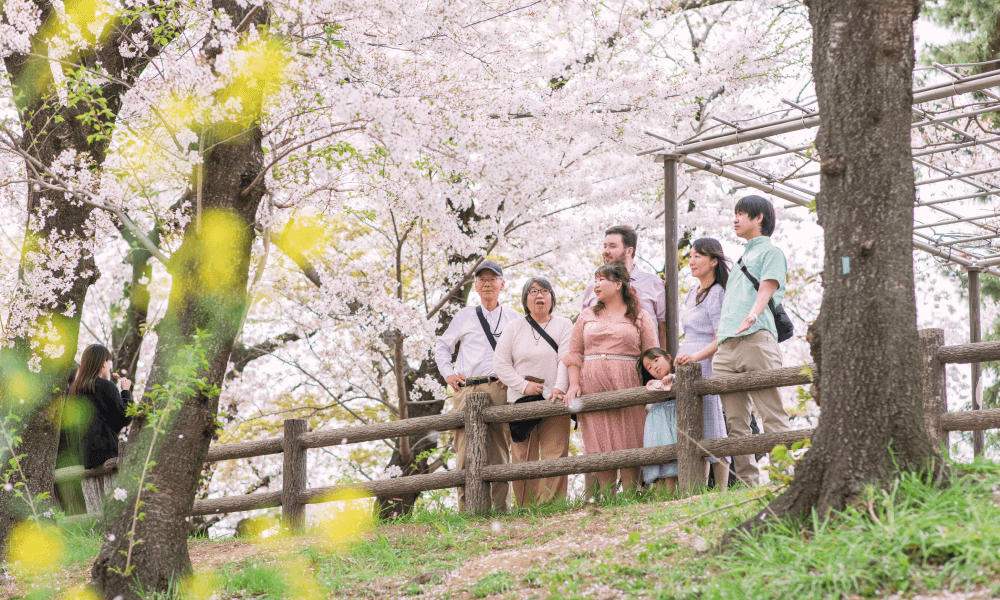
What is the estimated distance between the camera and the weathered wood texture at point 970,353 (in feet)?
16.2

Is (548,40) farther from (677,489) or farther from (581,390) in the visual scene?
(677,489)

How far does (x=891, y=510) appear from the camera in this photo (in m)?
3.30

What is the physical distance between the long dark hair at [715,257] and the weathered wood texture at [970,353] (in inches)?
55.3

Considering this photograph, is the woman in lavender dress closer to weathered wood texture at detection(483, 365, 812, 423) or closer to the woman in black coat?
weathered wood texture at detection(483, 365, 812, 423)

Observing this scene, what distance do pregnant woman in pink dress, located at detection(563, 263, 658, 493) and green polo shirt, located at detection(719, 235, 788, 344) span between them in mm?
605

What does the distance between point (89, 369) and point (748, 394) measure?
5744mm

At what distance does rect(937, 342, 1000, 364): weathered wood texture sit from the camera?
4.95 m

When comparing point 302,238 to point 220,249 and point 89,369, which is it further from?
point 220,249

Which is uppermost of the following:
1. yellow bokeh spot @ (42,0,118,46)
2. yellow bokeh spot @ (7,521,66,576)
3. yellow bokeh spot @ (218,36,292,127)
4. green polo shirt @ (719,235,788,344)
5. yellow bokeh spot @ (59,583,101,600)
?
yellow bokeh spot @ (42,0,118,46)

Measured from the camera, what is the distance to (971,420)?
496 cm

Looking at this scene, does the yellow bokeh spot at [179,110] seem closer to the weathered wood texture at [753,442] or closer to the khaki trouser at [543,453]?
the khaki trouser at [543,453]

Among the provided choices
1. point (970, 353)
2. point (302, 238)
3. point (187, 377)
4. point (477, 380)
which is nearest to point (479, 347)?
point (477, 380)

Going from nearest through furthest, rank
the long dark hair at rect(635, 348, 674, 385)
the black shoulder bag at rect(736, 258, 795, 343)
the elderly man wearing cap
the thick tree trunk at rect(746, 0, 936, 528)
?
the thick tree trunk at rect(746, 0, 936, 528)
the black shoulder bag at rect(736, 258, 795, 343)
the long dark hair at rect(635, 348, 674, 385)
the elderly man wearing cap

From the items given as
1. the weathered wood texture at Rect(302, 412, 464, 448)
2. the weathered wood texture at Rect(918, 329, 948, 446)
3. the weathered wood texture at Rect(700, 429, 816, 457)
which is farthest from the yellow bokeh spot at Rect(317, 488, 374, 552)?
the weathered wood texture at Rect(918, 329, 948, 446)
